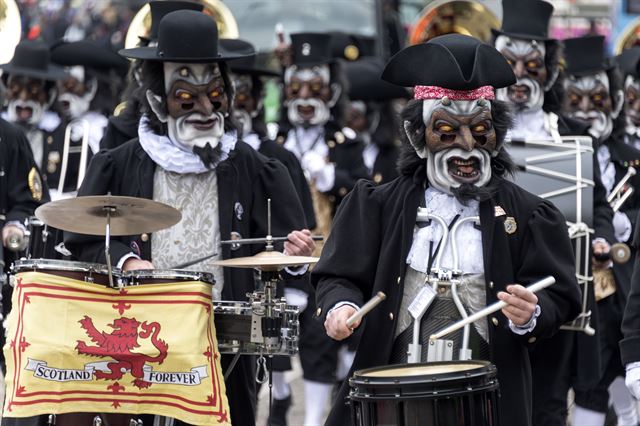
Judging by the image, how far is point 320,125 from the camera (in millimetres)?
12766

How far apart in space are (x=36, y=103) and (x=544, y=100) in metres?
5.03

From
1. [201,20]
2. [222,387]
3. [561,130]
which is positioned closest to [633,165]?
[561,130]

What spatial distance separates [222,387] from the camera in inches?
269

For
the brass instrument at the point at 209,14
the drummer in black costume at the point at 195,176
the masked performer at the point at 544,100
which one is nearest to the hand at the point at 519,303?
the drummer in black costume at the point at 195,176

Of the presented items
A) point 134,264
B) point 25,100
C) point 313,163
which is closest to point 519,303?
point 134,264

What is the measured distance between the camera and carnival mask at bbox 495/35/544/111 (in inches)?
360

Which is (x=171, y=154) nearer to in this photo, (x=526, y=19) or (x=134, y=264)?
(x=134, y=264)

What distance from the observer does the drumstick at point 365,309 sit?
20.2 ft

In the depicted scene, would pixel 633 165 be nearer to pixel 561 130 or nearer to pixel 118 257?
pixel 561 130

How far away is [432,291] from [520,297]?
43 cm

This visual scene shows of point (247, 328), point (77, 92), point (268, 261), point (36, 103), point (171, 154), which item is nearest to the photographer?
point (268, 261)

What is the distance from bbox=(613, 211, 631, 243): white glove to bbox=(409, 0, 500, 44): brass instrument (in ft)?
8.50

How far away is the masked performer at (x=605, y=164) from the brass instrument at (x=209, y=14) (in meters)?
2.18

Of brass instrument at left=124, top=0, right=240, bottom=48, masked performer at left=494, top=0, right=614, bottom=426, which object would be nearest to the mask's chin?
masked performer at left=494, top=0, right=614, bottom=426
